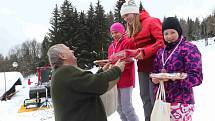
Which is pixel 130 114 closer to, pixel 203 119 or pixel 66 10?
pixel 203 119

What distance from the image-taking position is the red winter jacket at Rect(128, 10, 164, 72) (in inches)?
144

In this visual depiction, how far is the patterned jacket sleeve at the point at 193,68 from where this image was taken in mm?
2965

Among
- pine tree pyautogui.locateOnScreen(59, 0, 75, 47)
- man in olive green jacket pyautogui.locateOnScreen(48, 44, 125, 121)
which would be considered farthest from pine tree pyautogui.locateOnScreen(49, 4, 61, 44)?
man in olive green jacket pyautogui.locateOnScreen(48, 44, 125, 121)

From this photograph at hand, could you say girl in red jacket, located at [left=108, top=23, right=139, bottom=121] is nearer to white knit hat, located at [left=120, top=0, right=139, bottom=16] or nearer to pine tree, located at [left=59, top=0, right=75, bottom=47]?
white knit hat, located at [left=120, top=0, right=139, bottom=16]

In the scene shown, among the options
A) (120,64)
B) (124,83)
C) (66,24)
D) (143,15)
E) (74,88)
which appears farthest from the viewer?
(66,24)

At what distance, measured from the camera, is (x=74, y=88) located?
2916 mm

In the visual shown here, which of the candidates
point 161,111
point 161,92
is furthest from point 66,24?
point 161,111

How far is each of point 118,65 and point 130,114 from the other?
3.91 ft

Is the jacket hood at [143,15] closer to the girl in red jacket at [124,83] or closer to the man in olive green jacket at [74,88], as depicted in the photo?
the girl in red jacket at [124,83]

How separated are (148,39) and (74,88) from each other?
1.27 metres

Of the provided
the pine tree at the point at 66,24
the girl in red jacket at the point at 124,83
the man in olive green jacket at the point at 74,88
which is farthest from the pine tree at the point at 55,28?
the man in olive green jacket at the point at 74,88

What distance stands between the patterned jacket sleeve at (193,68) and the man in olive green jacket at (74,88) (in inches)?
25.9

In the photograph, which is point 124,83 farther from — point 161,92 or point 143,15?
point 161,92

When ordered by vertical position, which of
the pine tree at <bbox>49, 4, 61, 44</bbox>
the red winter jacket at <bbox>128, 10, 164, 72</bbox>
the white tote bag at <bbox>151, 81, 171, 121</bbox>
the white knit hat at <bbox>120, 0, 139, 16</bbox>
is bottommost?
the white tote bag at <bbox>151, 81, 171, 121</bbox>
